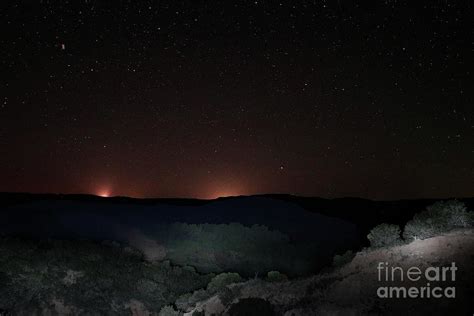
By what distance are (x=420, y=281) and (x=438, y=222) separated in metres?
6.67

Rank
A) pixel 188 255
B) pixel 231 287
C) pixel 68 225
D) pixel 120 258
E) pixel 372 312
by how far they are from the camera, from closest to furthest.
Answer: pixel 372 312 → pixel 231 287 → pixel 120 258 → pixel 188 255 → pixel 68 225

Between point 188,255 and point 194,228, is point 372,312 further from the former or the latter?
point 194,228

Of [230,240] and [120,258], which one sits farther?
[230,240]

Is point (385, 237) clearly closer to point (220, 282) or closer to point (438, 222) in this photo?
point (438, 222)

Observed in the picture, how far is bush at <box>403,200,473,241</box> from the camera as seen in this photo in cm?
2389

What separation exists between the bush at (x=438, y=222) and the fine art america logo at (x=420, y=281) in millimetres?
4054

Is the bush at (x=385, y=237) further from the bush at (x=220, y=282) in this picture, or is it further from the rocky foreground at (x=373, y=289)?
the bush at (x=220, y=282)

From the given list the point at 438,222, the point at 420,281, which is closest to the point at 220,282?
the point at 438,222

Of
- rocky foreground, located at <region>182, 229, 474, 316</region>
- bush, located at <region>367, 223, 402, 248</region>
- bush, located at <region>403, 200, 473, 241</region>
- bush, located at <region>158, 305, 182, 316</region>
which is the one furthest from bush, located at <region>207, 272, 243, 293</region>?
bush, located at <region>403, 200, 473, 241</region>

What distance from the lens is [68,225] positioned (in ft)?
219

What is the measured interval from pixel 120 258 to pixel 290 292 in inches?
796

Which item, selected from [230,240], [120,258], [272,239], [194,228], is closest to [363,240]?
[272,239]

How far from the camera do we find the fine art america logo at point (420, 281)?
1786cm

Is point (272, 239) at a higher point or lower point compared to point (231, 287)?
higher
